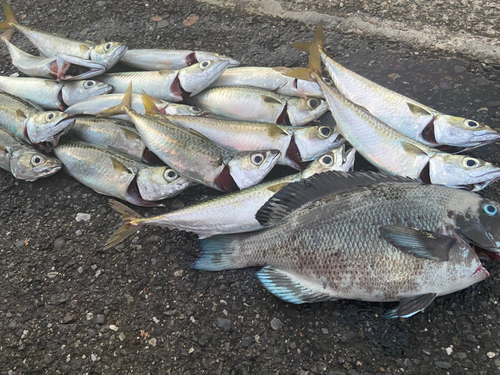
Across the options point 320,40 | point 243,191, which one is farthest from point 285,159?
point 320,40

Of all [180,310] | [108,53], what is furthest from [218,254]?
[108,53]

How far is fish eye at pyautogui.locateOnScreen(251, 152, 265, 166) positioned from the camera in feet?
7.11

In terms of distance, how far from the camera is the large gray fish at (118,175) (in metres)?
2.31

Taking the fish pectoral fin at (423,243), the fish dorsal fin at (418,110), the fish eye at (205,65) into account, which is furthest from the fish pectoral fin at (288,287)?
the fish eye at (205,65)

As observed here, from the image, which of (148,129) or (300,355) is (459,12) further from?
(300,355)

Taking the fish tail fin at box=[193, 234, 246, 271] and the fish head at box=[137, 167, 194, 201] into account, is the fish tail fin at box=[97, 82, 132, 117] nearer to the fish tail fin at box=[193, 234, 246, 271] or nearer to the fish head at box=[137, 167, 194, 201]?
the fish head at box=[137, 167, 194, 201]

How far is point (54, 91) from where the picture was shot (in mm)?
2951

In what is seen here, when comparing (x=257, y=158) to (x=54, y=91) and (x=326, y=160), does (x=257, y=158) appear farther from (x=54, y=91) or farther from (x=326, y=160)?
(x=54, y=91)

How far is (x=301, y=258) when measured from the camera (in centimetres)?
184

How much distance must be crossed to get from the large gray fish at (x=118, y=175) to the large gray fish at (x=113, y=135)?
0.10 m

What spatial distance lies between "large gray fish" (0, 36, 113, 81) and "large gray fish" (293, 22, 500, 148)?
1771mm

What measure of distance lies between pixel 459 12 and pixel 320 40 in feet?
5.23

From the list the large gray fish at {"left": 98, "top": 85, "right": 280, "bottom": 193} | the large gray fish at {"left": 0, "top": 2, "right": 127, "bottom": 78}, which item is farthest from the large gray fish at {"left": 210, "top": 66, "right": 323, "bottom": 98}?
the large gray fish at {"left": 0, "top": 2, "right": 127, "bottom": 78}

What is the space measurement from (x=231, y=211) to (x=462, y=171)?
1.28 metres
